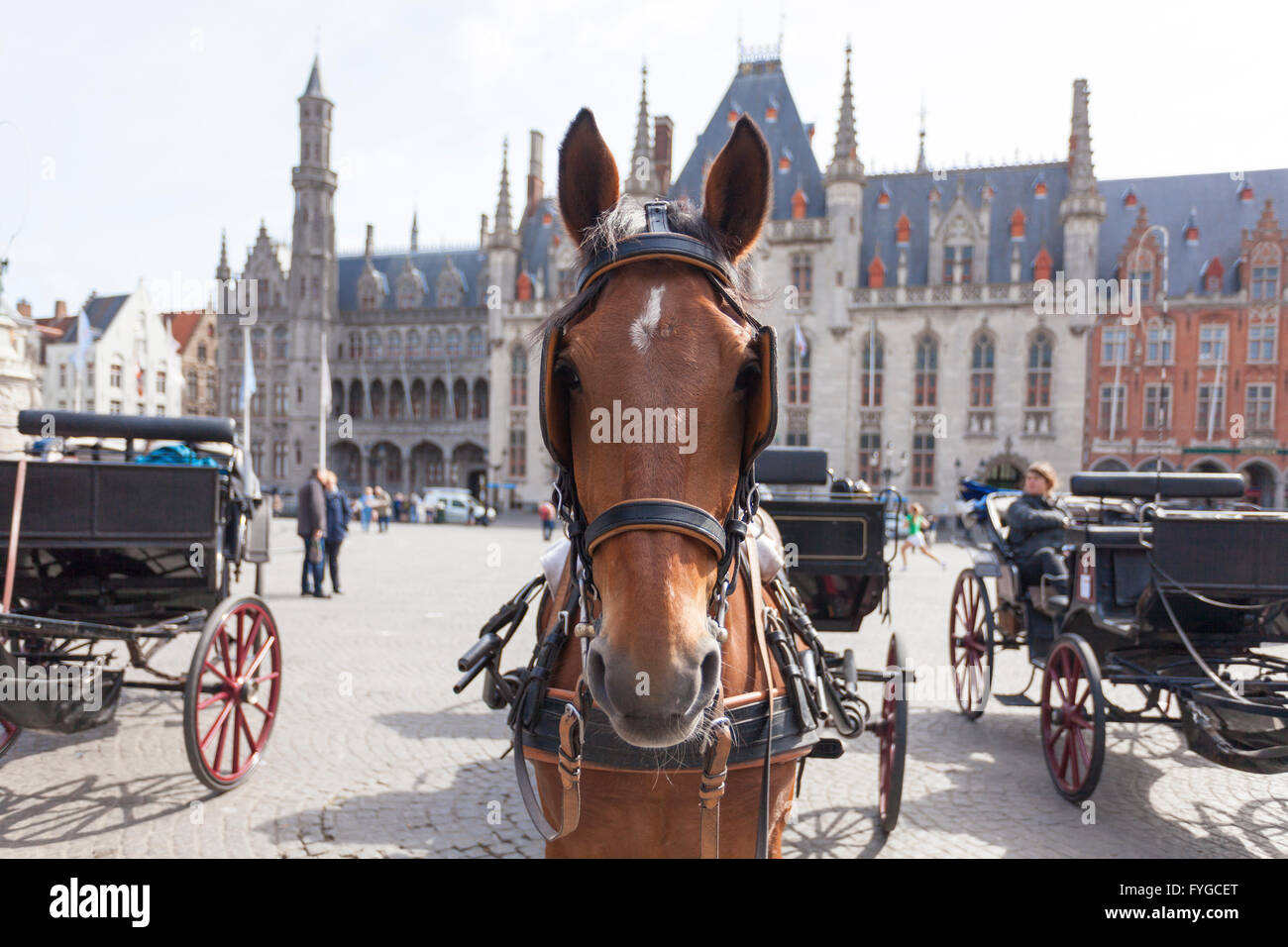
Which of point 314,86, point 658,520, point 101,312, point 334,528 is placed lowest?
point 334,528

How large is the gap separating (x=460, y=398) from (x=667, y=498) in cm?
4475

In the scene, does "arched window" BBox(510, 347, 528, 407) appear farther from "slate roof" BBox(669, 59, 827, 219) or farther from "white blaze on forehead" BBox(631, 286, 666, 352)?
"white blaze on forehead" BBox(631, 286, 666, 352)

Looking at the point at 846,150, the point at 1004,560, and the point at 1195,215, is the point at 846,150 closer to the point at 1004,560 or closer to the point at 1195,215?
the point at 1195,215

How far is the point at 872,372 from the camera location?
33.0 m

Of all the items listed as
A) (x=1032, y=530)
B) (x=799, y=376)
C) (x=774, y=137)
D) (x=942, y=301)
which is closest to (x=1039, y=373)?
(x=942, y=301)

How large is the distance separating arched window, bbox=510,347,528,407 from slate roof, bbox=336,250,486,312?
8.04 metres

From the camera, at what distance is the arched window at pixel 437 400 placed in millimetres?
44719

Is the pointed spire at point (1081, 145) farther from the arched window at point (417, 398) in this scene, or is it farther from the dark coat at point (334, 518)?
the arched window at point (417, 398)

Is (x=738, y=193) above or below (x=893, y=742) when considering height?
above

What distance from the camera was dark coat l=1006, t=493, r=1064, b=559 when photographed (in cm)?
586

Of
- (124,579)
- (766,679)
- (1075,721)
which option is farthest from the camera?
(124,579)

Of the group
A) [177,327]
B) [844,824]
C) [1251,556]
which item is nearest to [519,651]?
[844,824]

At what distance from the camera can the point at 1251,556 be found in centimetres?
418

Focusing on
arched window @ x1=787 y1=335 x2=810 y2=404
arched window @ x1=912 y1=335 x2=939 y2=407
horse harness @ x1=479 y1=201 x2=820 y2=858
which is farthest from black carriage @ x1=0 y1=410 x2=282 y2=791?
arched window @ x1=912 y1=335 x2=939 y2=407
